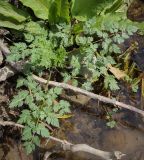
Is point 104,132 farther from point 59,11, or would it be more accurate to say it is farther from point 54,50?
point 59,11

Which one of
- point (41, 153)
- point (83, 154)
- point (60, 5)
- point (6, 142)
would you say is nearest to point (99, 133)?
point (83, 154)

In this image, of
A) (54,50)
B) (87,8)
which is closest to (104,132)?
(54,50)

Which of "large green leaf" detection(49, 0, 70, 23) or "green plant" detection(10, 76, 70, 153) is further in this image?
"large green leaf" detection(49, 0, 70, 23)

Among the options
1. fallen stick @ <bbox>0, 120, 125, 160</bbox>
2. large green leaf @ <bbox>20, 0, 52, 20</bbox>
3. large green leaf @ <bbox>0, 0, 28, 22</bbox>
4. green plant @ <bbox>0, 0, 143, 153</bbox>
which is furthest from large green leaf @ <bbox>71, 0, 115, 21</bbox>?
fallen stick @ <bbox>0, 120, 125, 160</bbox>

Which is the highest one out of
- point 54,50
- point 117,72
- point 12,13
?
point 12,13

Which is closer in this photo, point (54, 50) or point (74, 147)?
point (74, 147)

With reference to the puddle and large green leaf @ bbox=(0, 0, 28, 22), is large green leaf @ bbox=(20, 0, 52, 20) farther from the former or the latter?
the puddle
